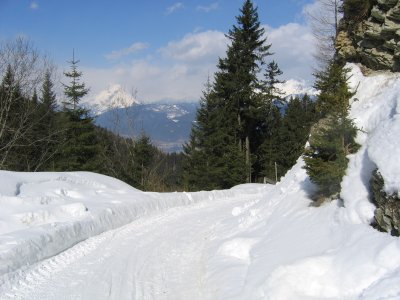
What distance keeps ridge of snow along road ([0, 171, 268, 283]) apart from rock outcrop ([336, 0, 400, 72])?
10.0 meters

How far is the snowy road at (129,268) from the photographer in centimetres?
738

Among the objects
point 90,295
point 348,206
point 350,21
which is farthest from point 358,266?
point 350,21

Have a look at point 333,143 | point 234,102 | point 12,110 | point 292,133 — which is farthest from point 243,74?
point 333,143

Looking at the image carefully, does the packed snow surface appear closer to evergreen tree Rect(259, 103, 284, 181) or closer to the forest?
the forest

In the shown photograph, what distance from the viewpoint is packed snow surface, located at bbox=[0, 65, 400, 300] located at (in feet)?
20.6

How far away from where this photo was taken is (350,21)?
14.9 meters

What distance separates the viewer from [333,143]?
9.19 metres

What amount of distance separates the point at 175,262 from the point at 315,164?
3923mm

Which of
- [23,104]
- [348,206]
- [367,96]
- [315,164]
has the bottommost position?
[348,206]

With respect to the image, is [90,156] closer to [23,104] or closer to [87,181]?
[23,104]

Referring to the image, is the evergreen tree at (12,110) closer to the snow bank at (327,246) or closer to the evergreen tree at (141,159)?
the evergreen tree at (141,159)

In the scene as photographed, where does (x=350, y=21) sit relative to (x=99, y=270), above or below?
above

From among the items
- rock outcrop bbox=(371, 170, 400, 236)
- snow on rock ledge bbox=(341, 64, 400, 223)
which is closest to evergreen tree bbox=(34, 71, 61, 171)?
snow on rock ledge bbox=(341, 64, 400, 223)

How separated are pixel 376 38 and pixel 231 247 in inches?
325
